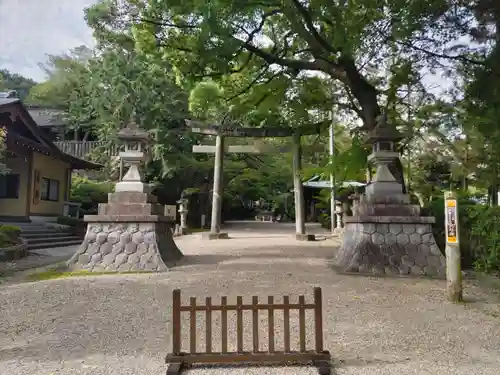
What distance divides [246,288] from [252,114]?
1024 cm

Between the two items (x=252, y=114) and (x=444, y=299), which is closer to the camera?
(x=444, y=299)

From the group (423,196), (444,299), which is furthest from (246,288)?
(423,196)

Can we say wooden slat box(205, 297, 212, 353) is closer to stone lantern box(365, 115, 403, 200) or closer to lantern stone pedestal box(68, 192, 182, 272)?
lantern stone pedestal box(68, 192, 182, 272)

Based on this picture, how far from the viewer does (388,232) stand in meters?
8.54

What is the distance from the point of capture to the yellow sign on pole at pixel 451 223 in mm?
6098

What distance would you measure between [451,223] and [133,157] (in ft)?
21.6

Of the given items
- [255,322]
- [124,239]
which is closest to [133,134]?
[124,239]

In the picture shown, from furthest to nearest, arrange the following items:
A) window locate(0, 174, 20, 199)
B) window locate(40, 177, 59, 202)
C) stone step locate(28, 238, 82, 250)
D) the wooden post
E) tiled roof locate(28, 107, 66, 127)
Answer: tiled roof locate(28, 107, 66, 127) → window locate(40, 177, 59, 202) → window locate(0, 174, 20, 199) → stone step locate(28, 238, 82, 250) → the wooden post

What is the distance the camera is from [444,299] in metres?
6.16

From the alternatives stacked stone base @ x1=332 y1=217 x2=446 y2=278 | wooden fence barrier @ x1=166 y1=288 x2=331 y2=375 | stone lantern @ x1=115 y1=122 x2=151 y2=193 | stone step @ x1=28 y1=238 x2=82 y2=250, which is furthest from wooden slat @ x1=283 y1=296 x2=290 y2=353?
stone step @ x1=28 y1=238 x2=82 y2=250

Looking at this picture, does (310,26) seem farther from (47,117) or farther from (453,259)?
(47,117)

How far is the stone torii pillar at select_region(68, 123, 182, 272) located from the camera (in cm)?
878

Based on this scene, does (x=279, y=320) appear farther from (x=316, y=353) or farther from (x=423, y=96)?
(x=423, y=96)

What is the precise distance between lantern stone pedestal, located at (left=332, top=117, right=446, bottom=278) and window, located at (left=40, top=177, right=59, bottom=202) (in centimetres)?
1486
